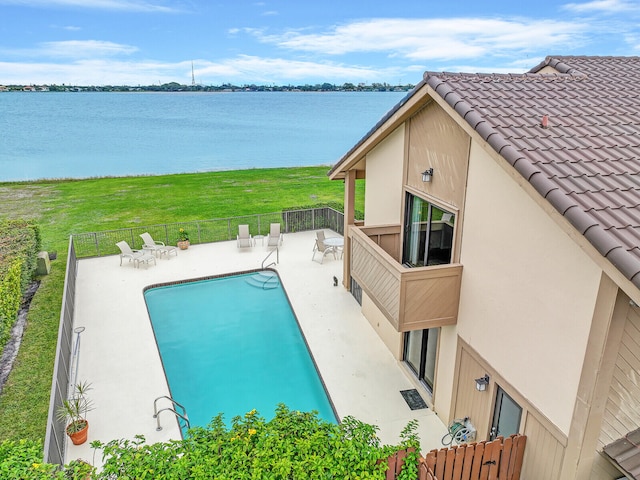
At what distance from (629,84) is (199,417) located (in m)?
11.2

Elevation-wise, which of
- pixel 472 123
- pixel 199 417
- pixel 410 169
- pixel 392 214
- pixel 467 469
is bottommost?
pixel 199 417

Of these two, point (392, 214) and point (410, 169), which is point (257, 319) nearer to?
point (392, 214)

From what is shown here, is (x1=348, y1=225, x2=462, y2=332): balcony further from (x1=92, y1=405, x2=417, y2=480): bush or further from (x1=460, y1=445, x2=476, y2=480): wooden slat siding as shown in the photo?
(x1=92, y1=405, x2=417, y2=480): bush

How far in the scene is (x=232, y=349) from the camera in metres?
13.0

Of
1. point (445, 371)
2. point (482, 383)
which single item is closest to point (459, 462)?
point (482, 383)

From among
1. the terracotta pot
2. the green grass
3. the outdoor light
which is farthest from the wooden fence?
the green grass

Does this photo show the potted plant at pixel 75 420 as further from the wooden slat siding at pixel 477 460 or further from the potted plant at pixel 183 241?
the potted plant at pixel 183 241

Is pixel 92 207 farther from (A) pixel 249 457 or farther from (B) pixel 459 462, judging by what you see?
(B) pixel 459 462

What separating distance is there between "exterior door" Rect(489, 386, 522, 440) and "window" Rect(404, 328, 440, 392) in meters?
2.05

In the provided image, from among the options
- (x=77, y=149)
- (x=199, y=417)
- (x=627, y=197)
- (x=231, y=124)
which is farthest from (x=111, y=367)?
(x=231, y=124)

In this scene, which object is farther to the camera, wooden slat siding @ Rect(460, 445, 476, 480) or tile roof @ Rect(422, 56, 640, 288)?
wooden slat siding @ Rect(460, 445, 476, 480)

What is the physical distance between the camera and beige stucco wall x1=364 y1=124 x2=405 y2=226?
10500 mm

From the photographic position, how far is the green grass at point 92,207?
33.9 ft

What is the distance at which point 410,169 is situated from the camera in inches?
387
